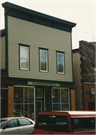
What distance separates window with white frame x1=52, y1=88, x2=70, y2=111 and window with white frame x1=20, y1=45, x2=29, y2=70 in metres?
4.14

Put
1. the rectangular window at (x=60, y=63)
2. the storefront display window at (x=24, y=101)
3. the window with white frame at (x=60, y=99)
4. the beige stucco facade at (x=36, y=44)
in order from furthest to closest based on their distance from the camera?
the rectangular window at (x=60, y=63) → the window with white frame at (x=60, y=99) → the beige stucco facade at (x=36, y=44) → the storefront display window at (x=24, y=101)

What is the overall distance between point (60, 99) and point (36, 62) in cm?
454

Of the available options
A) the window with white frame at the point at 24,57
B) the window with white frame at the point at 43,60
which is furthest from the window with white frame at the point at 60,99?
the window with white frame at the point at 24,57

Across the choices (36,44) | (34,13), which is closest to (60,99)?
(36,44)

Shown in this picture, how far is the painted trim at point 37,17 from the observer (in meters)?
19.5

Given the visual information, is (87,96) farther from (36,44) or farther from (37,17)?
(37,17)

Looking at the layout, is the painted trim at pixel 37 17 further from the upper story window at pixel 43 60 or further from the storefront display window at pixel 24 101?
the storefront display window at pixel 24 101

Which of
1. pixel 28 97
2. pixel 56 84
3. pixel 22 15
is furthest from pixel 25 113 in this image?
pixel 22 15

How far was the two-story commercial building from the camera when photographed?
19.1 m

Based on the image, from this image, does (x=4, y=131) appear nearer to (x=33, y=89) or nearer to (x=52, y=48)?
(x=33, y=89)

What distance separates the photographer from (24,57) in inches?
789

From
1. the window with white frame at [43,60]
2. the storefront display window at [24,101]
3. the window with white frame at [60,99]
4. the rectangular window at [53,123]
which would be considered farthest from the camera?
the window with white frame at [60,99]

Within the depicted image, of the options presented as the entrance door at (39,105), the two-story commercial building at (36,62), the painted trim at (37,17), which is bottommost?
the entrance door at (39,105)

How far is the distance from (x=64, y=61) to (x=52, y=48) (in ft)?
6.53
